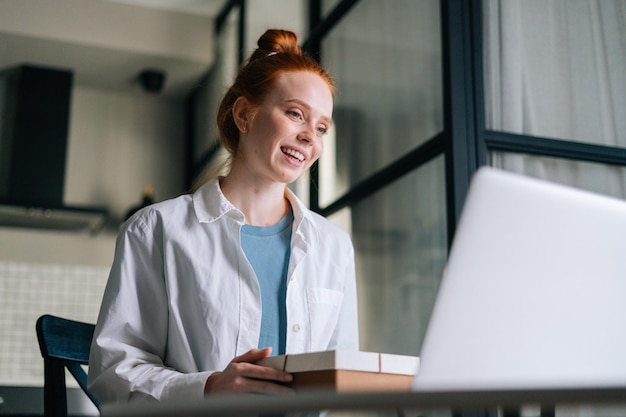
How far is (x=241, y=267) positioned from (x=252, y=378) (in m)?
0.48

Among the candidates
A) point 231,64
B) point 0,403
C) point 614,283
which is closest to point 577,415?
point 614,283

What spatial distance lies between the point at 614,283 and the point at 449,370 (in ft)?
0.71

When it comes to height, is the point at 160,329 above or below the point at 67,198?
below

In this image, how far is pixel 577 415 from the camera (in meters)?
2.13

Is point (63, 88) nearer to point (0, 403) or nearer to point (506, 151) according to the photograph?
point (0, 403)

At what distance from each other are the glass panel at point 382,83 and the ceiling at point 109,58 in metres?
1.73

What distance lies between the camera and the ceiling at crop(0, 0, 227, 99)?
4.52 metres

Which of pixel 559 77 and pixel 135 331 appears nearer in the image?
pixel 135 331

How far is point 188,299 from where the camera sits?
1483 millimetres

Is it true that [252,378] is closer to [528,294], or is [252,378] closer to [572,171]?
[528,294]

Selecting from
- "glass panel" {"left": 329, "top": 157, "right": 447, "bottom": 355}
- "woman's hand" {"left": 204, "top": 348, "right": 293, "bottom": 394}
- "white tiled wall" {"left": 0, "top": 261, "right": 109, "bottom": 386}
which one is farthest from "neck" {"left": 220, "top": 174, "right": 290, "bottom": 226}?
"white tiled wall" {"left": 0, "top": 261, "right": 109, "bottom": 386}

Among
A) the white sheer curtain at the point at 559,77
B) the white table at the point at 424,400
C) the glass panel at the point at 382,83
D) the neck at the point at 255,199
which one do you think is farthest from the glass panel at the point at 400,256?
the white table at the point at 424,400

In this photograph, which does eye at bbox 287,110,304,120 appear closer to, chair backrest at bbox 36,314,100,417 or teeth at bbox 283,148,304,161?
teeth at bbox 283,148,304,161

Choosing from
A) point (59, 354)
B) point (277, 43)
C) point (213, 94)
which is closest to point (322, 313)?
point (59, 354)
